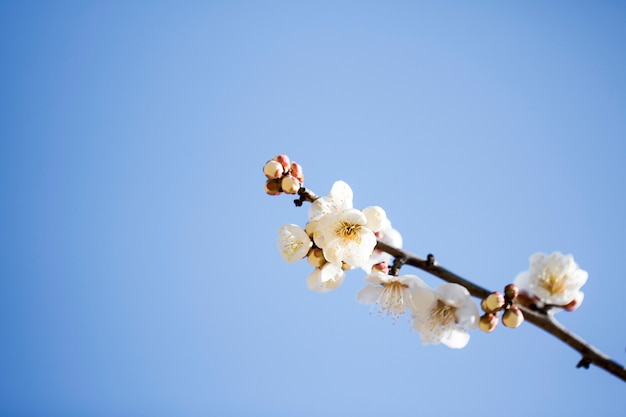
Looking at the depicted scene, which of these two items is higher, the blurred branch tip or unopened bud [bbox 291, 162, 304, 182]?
unopened bud [bbox 291, 162, 304, 182]

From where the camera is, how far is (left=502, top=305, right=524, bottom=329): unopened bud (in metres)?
1.47

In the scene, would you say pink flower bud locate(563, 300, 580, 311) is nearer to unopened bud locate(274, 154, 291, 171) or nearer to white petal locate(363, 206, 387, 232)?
white petal locate(363, 206, 387, 232)

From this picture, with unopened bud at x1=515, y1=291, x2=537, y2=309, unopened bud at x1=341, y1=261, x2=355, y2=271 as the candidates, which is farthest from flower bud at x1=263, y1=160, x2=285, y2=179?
unopened bud at x1=515, y1=291, x2=537, y2=309

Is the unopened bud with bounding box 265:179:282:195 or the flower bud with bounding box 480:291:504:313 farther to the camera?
the unopened bud with bounding box 265:179:282:195

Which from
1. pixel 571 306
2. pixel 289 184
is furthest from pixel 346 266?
pixel 571 306

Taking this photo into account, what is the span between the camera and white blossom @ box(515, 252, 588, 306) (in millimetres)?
1701

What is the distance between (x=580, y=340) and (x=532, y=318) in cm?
15

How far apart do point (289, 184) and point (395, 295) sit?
59cm

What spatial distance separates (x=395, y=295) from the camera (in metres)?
1.86

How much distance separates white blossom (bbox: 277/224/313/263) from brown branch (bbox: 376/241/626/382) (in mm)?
258

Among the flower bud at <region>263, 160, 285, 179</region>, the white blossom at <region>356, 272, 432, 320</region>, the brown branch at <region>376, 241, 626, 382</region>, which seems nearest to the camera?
the brown branch at <region>376, 241, 626, 382</region>

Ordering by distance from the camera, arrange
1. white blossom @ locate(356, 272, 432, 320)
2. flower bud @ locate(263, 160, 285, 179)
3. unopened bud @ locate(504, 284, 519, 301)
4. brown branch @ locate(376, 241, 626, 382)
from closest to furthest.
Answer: brown branch @ locate(376, 241, 626, 382) → unopened bud @ locate(504, 284, 519, 301) → flower bud @ locate(263, 160, 285, 179) → white blossom @ locate(356, 272, 432, 320)

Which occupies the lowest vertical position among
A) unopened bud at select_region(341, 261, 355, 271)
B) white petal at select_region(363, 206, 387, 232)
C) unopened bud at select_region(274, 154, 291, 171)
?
unopened bud at select_region(341, 261, 355, 271)

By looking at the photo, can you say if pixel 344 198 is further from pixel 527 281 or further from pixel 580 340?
pixel 580 340
